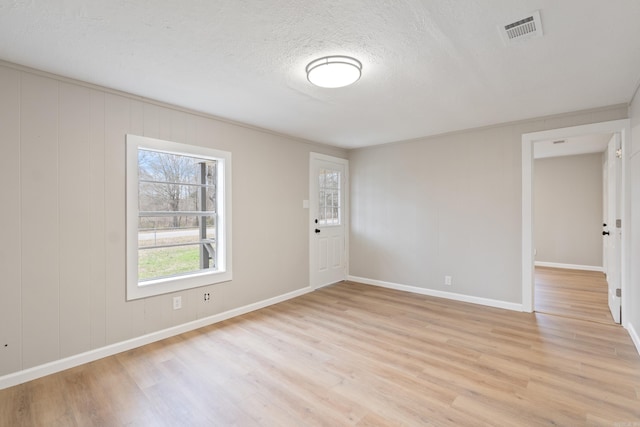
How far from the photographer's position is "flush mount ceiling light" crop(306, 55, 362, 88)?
7.33ft

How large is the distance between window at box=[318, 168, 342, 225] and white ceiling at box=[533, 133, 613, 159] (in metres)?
3.34

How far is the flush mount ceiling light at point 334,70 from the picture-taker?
224cm

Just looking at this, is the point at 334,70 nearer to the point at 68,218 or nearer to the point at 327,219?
the point at 68,218

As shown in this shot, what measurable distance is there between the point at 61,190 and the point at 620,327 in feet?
18.5

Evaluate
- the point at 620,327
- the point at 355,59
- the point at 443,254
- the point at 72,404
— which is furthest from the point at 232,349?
the point at 620,327

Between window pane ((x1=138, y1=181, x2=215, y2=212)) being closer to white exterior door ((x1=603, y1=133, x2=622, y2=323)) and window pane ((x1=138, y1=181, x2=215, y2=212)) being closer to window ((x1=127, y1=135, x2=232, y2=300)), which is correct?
window ((x1=127, y1=135, x2=232, y2=300))

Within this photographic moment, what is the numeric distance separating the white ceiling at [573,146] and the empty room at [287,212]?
1.85 metres

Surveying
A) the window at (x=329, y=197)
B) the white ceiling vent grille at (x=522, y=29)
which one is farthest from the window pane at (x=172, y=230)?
the white ceiling vent grille at (x=522, y=29)

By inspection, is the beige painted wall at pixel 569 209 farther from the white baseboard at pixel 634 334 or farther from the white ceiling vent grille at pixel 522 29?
the white ceiling vent grille at pixel 522 29

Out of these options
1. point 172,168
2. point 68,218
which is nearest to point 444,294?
point 172,168

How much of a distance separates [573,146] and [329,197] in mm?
4566

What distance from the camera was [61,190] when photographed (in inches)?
100

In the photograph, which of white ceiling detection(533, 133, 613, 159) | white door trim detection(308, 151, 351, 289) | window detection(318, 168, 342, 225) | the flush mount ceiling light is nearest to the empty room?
the flush mount ceiling light

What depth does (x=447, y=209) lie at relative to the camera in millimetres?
4504
